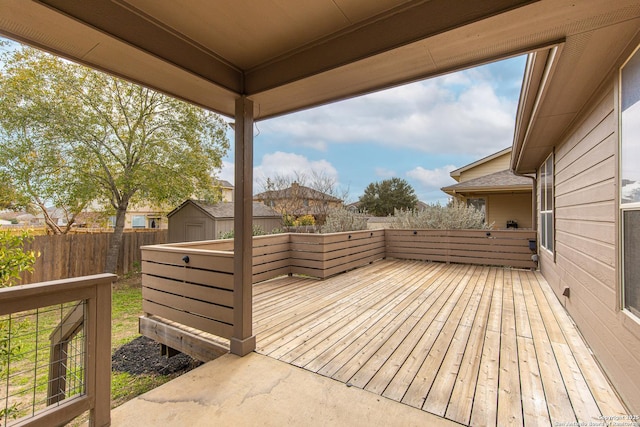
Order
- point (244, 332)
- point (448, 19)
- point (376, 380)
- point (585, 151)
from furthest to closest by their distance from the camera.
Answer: point (585, 151) < point (244, 332) < point (376, 380) < point (448, 19)

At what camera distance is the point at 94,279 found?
1586 mm

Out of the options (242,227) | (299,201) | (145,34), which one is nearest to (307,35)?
(145,34)

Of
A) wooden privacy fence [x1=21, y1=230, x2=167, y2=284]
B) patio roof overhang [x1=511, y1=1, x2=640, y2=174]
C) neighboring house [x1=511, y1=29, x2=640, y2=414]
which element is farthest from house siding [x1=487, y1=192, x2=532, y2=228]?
wooden privacy fence [x1=21, y1=230, x2=167, y2=284]

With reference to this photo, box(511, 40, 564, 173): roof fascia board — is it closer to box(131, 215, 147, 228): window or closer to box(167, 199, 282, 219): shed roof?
box(167, 199, 282, 219): shed roof

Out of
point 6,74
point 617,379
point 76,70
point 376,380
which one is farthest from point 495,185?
point 6,74

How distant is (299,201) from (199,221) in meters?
4.23

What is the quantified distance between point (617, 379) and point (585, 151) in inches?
79.2

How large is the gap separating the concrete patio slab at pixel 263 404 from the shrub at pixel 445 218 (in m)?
6.60

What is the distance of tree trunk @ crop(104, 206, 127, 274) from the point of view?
8.99 metres

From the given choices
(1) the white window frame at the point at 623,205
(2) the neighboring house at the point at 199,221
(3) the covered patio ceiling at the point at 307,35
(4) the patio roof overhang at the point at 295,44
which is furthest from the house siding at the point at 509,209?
(3) the covered patio ceiling at the point at 307,35

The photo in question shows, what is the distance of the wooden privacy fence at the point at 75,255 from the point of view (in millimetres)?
7383

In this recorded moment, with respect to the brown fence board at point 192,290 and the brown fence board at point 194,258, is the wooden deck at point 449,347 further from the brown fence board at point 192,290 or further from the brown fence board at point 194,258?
the brown fence board at point 194,258

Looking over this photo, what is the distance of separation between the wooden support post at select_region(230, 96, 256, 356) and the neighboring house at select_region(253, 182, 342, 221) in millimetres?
8651

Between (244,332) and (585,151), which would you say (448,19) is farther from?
(244,332)
